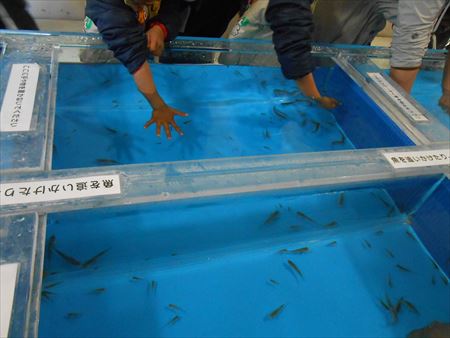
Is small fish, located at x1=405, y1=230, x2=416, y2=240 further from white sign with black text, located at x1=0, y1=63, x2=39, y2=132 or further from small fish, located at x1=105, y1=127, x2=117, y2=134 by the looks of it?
white sign with black text, located at x1=0, y1=63, x2=39, y2=132

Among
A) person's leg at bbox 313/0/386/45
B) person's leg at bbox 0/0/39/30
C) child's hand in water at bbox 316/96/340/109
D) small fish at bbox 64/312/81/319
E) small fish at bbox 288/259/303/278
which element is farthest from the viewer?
person's leg at bbox 0/0/39/30

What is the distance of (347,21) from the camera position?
2102 millimetres

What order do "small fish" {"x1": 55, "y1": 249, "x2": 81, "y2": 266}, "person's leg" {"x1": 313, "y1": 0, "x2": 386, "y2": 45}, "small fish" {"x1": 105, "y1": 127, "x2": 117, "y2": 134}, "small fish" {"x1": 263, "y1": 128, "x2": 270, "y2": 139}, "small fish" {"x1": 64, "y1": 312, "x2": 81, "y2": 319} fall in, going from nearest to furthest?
"small fish" {"x1": 64, "y1": 312, "x2": 81, "y2": 319} < "small fish" {"x1": 55, "y1": 249, "x2": 81, "y2": 266} < "small fish" {"x1": 105, "y1": 127, "x2": 117, "y2": 134} < "small fish" {"x1": 263, "y1": 128, "x2": 270, "y2": 139} < "person's leg" {"x1": 313, "y1": 0, "x2": 386, "y2": 45}

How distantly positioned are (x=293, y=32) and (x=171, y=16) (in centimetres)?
66

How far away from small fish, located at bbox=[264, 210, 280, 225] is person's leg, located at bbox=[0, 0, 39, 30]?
2.74 meters

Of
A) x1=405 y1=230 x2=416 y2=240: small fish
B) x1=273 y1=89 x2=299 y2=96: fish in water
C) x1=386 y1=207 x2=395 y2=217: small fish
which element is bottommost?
x1=405 y1=230 x2=416 y2=240: small fish

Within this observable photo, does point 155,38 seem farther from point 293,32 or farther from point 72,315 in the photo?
point 72,315

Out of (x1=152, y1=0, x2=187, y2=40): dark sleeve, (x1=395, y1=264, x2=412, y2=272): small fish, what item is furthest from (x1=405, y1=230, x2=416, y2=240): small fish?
(x1=152, y1=0, x2=187, y2=40): dark sleeve

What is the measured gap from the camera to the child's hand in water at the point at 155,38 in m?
1.56

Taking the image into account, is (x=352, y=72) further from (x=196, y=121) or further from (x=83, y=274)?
(x=83, y=274)

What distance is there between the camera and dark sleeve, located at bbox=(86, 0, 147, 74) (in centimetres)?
122

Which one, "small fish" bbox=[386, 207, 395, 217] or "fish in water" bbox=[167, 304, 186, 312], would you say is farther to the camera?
"small fish" bbox=[386, 207, 395, 217]

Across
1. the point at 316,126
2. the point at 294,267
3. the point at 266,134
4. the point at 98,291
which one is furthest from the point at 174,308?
the point at 316,126

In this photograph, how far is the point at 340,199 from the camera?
144cm
